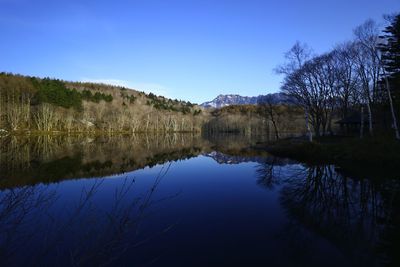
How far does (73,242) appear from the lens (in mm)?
9914

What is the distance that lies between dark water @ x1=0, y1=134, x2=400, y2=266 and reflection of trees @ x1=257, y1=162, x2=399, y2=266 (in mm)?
46

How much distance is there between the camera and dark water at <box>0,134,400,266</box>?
8.50 m

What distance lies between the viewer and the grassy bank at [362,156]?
2435cm

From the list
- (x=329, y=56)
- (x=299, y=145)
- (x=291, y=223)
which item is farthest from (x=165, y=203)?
(x=329, y=56)

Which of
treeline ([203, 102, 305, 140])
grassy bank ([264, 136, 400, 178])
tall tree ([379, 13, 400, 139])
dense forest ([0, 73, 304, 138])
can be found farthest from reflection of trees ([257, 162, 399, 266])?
treeline ([203, 102, 305, 140])

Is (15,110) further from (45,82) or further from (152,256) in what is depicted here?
(152,256)

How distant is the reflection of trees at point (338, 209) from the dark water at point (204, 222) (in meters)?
0.05

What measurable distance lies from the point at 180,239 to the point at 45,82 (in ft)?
376

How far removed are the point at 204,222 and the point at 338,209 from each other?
21.5 ft

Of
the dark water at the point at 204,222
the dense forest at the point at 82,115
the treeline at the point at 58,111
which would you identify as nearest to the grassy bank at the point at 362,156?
the dark water at the point at 204,222

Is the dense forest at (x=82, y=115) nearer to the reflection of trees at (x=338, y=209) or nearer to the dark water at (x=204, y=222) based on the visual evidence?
the reflection of trees at (x=338, y=209)

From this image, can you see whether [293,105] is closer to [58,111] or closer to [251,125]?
[58,111]

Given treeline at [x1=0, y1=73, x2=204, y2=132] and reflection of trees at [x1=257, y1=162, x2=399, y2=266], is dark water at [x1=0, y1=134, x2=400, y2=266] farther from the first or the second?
treeline at [x1=0, y1=73, x2=204, y2=132]

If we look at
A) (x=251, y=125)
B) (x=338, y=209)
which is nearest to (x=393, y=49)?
(x=338, y=209)
